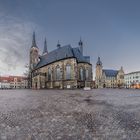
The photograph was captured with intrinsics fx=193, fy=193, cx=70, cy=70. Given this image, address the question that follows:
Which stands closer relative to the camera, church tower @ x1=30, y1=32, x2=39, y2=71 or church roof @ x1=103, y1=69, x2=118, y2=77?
church tower @ x1=30, y1=32, x2=39, y2=71

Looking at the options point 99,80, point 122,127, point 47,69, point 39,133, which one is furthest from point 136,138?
point 99,80

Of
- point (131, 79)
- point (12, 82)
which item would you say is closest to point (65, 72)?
point (12, 82)

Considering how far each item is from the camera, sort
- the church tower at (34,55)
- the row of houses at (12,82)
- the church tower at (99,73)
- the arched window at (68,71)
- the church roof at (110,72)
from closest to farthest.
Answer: the arched window at (68,71) → the church tower at (34,55) → the church tower at (99,73) → the row of houses at (12,82) → the church roof at (110,72)

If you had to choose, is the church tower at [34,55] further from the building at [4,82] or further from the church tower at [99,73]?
the building at [4,82]

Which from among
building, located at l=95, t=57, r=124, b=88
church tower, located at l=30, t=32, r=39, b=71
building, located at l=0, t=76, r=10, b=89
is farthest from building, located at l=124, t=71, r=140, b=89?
building, located at l=0, t=76, r=10, b=89

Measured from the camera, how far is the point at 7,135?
442 cm

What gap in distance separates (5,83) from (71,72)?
9268 cm

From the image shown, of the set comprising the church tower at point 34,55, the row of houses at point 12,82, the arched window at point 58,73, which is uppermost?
the church tower at point 34,55

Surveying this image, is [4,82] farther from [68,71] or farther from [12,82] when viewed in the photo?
[68,71]

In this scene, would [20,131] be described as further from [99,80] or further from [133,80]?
[133,80]

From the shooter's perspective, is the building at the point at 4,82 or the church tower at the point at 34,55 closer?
the church tower at the point at 34,55

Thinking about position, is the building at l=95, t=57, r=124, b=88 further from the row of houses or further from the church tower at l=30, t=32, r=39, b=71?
the church tower at l=30, t=32, r=39, b=71

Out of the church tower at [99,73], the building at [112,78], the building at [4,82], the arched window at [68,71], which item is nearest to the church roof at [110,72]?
the building at [112,78]

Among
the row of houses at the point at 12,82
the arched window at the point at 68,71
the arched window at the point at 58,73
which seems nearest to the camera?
the arched window at the point at 68,71
